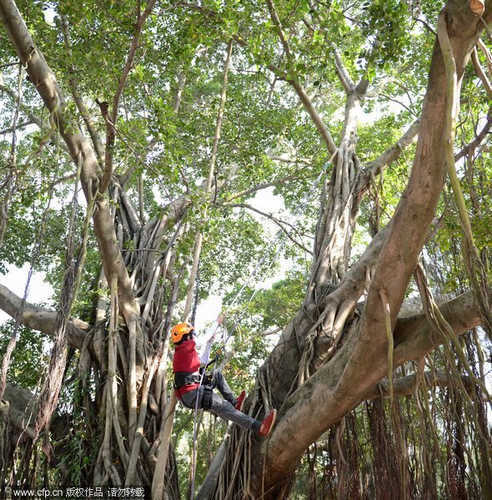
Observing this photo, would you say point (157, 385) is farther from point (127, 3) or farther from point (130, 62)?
point (127, 3)

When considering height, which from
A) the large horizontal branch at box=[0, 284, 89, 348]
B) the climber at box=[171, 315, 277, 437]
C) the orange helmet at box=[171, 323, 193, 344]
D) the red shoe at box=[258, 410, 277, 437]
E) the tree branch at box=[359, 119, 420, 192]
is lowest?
the red shoe at box=[258, 410, 277, 437]

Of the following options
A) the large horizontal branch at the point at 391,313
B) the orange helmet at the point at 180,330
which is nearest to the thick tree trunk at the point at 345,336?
the large horizontal branch at the point at 391,313

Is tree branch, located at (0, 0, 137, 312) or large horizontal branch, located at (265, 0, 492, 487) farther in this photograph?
tree branch, located at (0, 0, 137, 312)

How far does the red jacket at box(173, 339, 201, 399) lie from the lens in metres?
3.05

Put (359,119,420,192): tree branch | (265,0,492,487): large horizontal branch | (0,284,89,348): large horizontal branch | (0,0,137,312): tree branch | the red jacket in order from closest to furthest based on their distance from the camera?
(265,0,492,487): large horizontal branch, (0,0,137,312): tree branch, the red jacket, (359,119,420,192): tree branch, (0,284,89,348): large horizontal branch

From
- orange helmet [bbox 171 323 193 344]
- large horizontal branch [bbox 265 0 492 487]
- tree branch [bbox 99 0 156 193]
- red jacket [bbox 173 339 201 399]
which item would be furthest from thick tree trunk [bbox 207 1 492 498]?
tree branch [bbox 99 0 156 193]

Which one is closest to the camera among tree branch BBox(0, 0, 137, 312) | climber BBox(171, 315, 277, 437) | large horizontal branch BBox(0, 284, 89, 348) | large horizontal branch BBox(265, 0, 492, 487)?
large horizontal branch BBox(265, 0, 492, 487)

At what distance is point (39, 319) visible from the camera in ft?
13.3

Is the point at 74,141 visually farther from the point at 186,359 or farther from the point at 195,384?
the point at 195,384

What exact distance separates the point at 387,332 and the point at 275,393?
1327 millimetres

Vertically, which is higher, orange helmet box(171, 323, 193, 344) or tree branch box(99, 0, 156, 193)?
tree branch box(99, 0, 156, 193)

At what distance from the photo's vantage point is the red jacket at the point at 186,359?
3.05 m

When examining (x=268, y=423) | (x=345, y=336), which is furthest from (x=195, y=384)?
(x=345, y=336)

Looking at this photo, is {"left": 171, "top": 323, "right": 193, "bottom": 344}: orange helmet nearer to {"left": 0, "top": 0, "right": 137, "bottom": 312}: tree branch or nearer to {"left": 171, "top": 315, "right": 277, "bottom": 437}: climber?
{"left": 171, "top": 315, "right": 277, "bottom": 437}: climber
